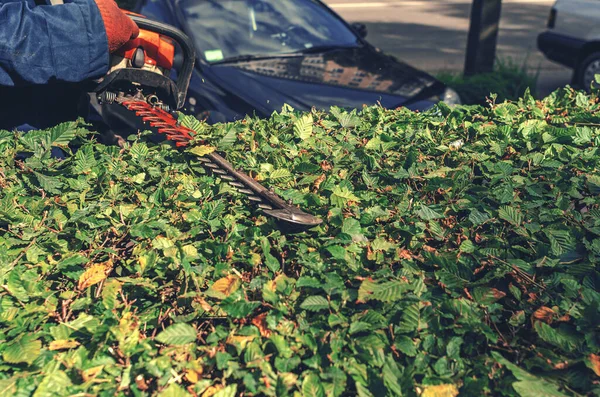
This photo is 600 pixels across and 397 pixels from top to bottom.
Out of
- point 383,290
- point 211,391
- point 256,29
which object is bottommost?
point 256,29

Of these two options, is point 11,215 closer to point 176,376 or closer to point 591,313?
point 176,376

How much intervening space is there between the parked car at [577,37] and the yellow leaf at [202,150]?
7271 millimetres

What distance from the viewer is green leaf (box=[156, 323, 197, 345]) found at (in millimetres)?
1575

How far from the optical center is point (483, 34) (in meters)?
8.22

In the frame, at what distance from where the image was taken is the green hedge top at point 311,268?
5.01 ft

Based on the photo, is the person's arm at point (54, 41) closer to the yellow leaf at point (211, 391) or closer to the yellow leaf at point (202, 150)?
the yellow leaf at point (202, 150)

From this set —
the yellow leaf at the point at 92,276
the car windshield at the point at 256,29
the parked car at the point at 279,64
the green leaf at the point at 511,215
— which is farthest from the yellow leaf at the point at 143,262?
the car windshield at the point at 256,29

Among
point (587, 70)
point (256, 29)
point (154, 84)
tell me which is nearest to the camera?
point (154, 84)

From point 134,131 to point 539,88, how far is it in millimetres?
6829

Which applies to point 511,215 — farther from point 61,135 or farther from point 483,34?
point 483,34

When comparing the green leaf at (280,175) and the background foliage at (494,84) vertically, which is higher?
the green leaf at (280,175)

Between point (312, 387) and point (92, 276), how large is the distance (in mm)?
740

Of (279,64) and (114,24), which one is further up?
(114,24)

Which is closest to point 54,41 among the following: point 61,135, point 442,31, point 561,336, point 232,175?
point 61,135
